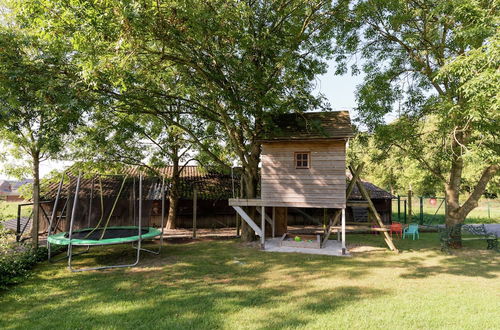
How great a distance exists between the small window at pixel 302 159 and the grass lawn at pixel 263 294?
3684 millimetres

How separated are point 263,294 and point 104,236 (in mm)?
6693

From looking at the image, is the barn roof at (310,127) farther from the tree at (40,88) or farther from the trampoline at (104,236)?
the tree at (40,88)

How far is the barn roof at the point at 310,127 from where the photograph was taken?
11.7 metres

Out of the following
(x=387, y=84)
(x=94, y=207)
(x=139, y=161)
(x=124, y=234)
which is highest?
(x=387, y=84)

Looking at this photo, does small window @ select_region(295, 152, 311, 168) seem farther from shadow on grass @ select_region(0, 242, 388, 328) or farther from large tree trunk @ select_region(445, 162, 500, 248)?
large tree trunk @ select_region(445, 162, 500, 248)

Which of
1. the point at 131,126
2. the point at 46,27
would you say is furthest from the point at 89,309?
the point at 131,126

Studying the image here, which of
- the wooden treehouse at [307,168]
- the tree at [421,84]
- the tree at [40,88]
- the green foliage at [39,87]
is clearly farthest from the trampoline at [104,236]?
the tree at [421,84]

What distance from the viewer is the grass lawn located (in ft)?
17.9

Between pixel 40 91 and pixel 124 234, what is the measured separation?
5.72 m

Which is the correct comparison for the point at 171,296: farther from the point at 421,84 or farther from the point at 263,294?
the point at 421,84

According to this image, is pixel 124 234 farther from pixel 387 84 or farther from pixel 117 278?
pixel 387 84

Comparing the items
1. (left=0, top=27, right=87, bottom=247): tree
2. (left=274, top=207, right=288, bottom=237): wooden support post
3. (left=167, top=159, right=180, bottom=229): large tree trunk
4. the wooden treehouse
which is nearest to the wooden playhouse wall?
the wooden treehouse

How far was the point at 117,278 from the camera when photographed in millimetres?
8188

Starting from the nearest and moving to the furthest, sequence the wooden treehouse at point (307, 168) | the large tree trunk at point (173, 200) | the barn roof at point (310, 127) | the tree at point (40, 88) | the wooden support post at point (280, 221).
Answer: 1. the tree at point (40, 88)
2. the wooden treehouse at point (307, 168)
3. the barn roof at point (310, 127)
4. the wooden support post at point (280, 221)
5. the large tree trunk at point (173, 200)
